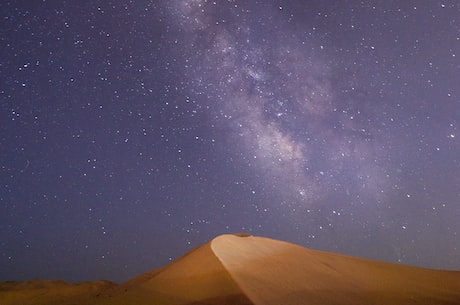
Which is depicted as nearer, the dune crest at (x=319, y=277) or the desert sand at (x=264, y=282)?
the desert sand at (x=264, y=282)

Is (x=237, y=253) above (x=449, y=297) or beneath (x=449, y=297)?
above

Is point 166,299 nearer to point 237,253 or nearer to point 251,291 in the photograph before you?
point 251,291

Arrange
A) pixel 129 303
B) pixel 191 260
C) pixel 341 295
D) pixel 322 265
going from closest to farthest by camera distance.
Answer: pixel 129 303
pixel 341 295
pixel 191 260
pixel 322 265

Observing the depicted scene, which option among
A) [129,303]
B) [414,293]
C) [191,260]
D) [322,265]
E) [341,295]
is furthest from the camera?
[322,265]

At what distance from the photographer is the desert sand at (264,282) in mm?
17562

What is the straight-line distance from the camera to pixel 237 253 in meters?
22.3

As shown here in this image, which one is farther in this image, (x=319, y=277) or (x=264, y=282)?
(x=319, y=277)

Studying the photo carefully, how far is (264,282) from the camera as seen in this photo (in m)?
18.8

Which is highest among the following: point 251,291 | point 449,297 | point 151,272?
point 151,272

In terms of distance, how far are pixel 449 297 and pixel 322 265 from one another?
20.6 feet

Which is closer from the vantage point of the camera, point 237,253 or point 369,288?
point 369,288

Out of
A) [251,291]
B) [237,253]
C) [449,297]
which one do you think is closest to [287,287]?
[251,291]

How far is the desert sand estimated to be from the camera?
57.6 feet

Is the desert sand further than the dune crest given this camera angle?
No
